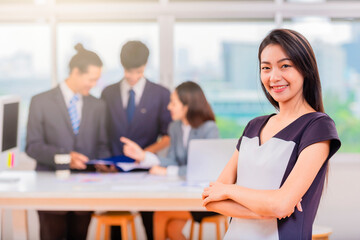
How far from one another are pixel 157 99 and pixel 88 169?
3.02 feet

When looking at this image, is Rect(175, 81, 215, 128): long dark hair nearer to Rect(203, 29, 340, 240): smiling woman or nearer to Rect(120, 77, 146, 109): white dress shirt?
Rect(120, 77, 146, 109): white dress shirt

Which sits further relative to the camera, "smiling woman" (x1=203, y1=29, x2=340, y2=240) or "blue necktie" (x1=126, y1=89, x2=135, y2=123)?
"blue necktie" (x1=126, y1=89, x2=135, y2=123)

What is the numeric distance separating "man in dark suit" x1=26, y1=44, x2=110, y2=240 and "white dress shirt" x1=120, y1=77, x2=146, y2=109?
28 cm

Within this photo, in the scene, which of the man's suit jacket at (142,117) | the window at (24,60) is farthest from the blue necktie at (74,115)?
the window at (24,60)

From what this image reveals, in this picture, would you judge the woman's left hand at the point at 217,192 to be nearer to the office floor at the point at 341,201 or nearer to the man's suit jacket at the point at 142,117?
the man's suit jacket at the point at 142,117

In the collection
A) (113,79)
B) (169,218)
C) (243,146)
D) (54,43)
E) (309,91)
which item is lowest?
(169,218)

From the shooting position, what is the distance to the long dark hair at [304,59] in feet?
5.32

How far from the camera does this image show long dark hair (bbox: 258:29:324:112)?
5.32 feet

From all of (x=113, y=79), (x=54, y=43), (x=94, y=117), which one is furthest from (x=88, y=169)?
(x=54, y=43)

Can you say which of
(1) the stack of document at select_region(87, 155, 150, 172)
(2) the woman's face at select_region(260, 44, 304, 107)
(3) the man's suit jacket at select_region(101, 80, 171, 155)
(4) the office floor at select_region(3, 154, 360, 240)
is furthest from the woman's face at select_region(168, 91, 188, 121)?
(2) the woman's face at select_region(260, 44, 304, 107)

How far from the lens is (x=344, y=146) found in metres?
5.30

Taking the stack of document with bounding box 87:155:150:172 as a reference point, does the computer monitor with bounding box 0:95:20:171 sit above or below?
above

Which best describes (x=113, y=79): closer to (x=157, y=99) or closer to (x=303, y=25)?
(x=157, y=99)

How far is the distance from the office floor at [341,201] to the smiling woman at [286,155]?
11.7ft
